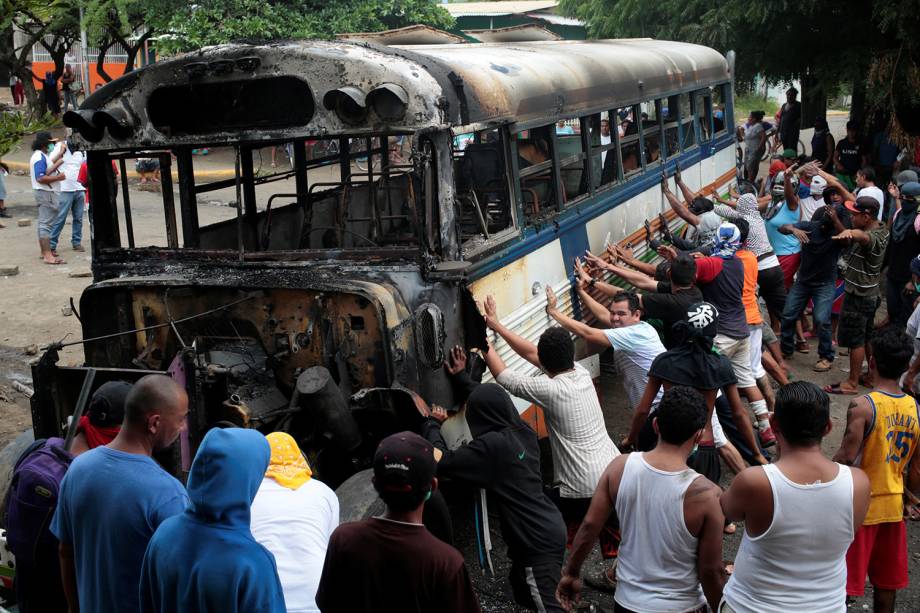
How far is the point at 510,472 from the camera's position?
441cm

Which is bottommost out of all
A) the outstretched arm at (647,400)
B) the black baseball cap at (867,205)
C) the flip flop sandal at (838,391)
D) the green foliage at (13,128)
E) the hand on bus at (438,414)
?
the flip flop sandal at (838,391)

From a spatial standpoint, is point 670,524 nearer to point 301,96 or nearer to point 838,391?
point 301,96

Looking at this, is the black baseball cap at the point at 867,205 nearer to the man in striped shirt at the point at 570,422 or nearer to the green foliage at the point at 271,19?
the man in striped shirt at the point at 570,422

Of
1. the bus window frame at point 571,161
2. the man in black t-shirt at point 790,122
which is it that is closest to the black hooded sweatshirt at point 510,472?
the bus window frame at point 571,161

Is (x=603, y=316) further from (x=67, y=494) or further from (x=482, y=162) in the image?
(x=67, y=494)

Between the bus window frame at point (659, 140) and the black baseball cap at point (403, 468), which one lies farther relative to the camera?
the bus window frame at point (659, 140)

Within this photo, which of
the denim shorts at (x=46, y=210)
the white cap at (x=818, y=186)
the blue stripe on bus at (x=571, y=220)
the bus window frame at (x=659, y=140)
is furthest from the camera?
the denim shorts at (x=46, y=210)

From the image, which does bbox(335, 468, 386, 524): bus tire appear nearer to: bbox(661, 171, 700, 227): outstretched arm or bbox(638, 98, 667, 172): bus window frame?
bbox(638, 98, 667, 172): bus window frame

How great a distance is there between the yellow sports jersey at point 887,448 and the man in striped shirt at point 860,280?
3.73 metres

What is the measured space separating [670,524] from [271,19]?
16352 mm

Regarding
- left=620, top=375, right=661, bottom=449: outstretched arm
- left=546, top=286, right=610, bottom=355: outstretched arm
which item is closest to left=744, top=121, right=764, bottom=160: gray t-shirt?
left=546, top=286, right=610, bottom=355: outstretched arm

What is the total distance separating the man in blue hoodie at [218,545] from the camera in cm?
277

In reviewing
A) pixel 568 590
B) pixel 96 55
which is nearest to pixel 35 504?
pixel 568 590

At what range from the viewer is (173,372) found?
14.9 ft
